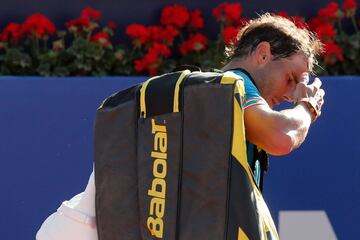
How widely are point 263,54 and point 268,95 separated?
0.13 metres

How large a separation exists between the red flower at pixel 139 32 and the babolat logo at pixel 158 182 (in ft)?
8.12

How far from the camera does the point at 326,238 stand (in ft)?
13.6

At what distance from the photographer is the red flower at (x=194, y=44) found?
4523 millimetres

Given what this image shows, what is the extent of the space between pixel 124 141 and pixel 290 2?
9.29ft

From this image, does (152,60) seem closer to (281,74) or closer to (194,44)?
(194,44)

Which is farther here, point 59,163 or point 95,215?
point 59,163

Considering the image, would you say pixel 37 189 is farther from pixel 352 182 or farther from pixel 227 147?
pixel 227 147

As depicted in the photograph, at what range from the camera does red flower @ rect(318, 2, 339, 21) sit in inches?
177

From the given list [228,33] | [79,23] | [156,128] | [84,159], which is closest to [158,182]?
[156,128]

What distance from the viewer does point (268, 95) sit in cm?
241

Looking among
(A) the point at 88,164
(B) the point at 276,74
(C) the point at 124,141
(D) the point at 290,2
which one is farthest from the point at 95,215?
(D) the point at 290,2

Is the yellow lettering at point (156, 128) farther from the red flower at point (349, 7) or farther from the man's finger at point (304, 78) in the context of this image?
the red flower at point (349, 7)

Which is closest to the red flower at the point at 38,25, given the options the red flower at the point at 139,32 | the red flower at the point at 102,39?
the red flower at the point at 102,39

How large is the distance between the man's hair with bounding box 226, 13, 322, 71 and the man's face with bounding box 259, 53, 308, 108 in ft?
0.06
